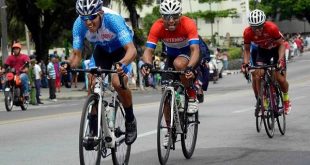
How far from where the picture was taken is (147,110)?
64.2 ft

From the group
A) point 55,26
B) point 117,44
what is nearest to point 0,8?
point 55,26

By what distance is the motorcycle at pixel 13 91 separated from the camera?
22375 mm

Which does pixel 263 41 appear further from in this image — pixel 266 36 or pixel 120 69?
pixel 120 69

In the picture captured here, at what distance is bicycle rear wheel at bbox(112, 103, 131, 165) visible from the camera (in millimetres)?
8766

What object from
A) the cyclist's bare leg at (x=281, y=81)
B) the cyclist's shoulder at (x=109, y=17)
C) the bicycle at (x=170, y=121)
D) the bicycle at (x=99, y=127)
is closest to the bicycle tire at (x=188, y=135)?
the bicycle at (x=170, y=121)

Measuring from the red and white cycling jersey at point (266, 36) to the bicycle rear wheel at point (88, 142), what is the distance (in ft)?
16.4

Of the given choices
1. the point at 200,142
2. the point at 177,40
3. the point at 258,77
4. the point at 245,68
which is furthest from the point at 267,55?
the point at 177,40

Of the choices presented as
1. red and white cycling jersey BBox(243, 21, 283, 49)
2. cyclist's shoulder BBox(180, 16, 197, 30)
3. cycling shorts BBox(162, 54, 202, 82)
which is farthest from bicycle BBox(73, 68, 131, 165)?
red and white cycling jersey BBox(243, 21, 283, 49)

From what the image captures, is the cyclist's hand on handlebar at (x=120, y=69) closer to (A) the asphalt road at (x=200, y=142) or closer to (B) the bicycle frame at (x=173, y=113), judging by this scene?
(B) the bicycle frame at (x=173, y=113)

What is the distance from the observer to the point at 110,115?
28.1 feet

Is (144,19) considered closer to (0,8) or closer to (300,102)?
(0,8)

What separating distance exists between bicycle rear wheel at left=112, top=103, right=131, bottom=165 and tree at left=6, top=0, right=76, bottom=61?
3207 centimetres

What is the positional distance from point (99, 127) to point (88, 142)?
0.90ft

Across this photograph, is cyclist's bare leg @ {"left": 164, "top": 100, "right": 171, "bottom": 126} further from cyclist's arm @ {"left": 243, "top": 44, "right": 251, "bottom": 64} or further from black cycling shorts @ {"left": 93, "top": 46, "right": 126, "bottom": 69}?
cyclist's arm @ {"left": 243, "top": 44, "right": 251, "bottom": 64}
